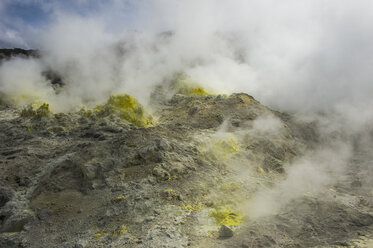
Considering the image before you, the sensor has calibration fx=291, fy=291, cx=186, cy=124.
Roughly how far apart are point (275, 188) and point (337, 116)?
24.9ft

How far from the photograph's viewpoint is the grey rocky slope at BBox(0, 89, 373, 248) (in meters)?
5.39

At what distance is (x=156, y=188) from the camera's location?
21.4 feet

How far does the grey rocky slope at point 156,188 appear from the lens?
5395mm

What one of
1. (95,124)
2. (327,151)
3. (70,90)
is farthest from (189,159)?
(70,90)

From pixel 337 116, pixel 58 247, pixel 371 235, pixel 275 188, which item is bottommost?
pixel 58 247

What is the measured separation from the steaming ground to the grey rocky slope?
26 millimetres

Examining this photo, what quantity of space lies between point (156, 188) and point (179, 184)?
570 millimetres

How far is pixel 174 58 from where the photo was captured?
16.4 metres

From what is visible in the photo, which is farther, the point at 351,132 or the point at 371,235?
the point at 351,132

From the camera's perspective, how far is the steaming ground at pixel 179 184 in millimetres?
5434

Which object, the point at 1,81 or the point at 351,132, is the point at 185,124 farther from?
the point at 1,81

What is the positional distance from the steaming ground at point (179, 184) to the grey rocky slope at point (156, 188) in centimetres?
3

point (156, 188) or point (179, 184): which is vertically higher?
point (179, 184)

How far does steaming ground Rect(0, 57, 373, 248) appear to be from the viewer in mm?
5434
